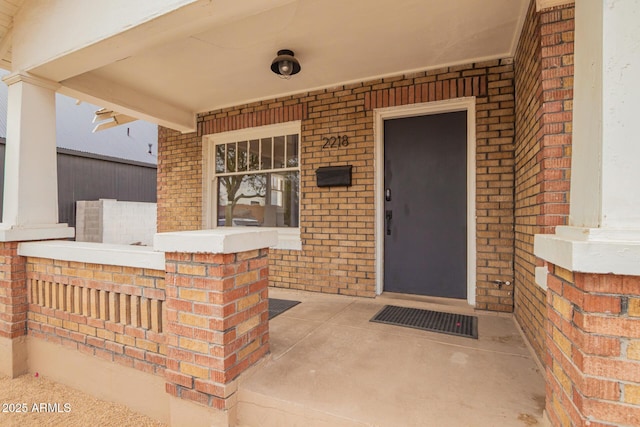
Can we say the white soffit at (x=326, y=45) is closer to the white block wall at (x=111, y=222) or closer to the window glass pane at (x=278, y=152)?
the window glass pane at (x=278, y=152)

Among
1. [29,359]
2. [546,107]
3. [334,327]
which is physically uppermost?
[546,107]

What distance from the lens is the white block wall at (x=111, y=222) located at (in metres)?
9.09

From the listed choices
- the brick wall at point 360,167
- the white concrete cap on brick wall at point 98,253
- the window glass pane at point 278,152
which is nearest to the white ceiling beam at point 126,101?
the brick wall at point 360,167

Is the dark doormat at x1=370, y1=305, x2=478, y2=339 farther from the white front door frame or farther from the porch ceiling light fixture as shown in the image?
the porch ceiling light fixture

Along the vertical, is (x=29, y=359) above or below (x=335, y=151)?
below

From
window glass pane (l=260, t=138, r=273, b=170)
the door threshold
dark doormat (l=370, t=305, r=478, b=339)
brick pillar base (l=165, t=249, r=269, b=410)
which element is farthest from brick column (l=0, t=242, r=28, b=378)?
the door threshold

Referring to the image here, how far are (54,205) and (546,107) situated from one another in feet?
12.8

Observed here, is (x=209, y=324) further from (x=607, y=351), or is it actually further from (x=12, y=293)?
(x=12, y=293)

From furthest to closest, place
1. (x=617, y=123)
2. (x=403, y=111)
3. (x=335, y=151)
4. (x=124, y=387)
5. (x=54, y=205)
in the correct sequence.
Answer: (x=335, y=151)
(x=403, y=111)
(x=54, y=205)
(x=124, y=387)
(x=617, y=123)

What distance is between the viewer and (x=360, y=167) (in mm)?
3451

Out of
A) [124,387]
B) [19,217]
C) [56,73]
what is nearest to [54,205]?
[19,217]

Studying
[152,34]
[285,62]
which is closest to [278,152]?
[285,62]

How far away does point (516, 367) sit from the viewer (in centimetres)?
187

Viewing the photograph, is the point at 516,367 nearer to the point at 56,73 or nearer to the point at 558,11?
the point at 558,11
